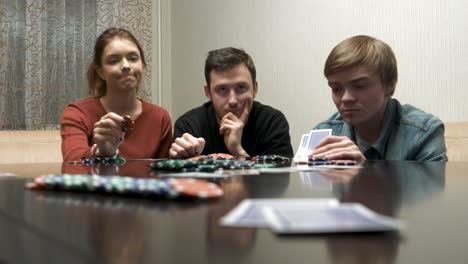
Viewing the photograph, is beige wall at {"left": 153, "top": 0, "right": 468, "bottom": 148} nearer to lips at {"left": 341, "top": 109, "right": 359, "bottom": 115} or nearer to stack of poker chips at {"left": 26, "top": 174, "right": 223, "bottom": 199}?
lips at {"left": 341, "top": 109, "right": 359, "bottom": 115}

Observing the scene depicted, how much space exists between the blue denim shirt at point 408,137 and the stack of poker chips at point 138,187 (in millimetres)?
1184

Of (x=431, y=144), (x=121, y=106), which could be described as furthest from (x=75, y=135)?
(x=431, y=144)

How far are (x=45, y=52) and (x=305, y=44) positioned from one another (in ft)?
5.87

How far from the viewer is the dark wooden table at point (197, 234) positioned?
27cm

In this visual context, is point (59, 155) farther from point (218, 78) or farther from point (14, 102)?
point (218, 78)

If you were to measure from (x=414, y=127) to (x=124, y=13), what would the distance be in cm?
274

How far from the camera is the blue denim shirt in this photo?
1.57m

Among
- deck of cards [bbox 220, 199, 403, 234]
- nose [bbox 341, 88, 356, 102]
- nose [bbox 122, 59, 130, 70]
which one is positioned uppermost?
nose [bbox 122, 59, 130, 70]

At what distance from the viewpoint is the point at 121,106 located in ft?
7.34

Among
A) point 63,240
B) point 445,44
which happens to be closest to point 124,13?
point 445,44

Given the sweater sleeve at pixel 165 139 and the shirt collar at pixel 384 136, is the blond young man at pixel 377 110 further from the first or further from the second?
the sweater sleeve at pixel 165 139

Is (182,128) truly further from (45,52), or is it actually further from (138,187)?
(45,52)

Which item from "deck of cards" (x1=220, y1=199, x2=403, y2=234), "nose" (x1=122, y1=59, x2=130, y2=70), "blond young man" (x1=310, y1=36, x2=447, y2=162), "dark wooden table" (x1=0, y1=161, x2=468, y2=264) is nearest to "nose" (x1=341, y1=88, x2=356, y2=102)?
"blond young man" (x1=310, y1=36, x2=447, y2=162)

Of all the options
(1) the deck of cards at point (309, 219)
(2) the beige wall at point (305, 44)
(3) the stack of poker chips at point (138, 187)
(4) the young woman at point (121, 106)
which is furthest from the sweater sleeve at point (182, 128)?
(1) the deck of cards at point (309, 219)
